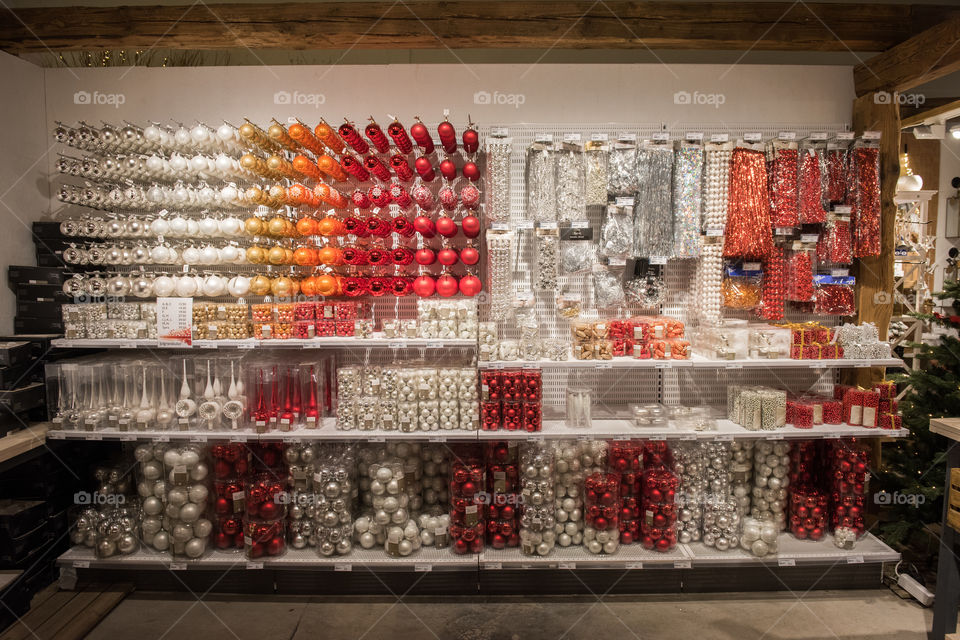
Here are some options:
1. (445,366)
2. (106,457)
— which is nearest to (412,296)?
(445,366)

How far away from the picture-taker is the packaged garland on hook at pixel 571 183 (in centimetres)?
348

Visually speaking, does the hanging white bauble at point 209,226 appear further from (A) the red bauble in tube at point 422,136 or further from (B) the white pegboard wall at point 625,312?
(B) the white pegboard wall at point 625,312

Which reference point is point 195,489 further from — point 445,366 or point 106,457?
point 445,366

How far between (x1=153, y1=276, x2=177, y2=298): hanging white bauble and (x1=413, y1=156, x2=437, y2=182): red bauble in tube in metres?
1.77

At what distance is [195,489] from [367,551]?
1166 millimetres

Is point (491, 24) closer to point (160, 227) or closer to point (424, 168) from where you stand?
point (424, 168)

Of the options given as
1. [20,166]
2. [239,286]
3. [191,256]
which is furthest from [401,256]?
[20,166]

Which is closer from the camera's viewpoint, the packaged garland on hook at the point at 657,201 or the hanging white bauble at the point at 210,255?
the hanging white bauble at the point at 210,255

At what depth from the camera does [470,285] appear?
3402mm

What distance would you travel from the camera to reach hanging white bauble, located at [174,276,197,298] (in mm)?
3428

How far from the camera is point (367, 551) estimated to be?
3.42m

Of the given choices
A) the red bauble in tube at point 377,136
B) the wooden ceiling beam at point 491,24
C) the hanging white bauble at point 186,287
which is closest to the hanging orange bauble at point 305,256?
the hanging white bauble at point 186,287

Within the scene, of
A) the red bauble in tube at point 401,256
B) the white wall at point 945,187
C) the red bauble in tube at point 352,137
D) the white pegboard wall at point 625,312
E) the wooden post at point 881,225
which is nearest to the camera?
the red bauble in tube at point 352,137

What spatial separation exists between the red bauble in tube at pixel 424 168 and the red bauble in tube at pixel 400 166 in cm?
8
